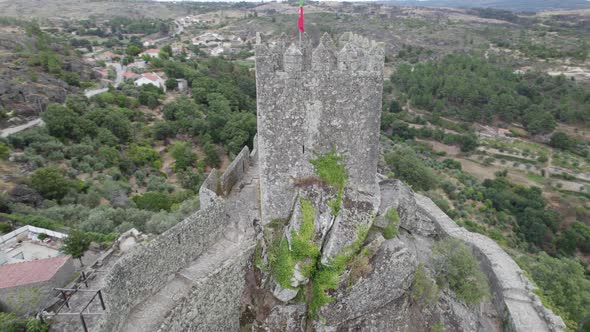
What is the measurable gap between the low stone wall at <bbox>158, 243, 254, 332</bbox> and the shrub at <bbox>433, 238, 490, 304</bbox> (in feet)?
22.3

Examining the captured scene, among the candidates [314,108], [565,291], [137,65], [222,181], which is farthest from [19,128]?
[565,291]

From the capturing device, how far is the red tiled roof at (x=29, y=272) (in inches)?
501

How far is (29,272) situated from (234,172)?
27.8 ft

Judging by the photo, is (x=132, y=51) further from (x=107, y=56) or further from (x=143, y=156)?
(x=143, y=156)

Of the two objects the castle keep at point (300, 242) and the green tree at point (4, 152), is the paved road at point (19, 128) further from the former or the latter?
the castle keep at point (300, 242)

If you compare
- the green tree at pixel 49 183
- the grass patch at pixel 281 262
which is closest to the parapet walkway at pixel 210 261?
the grass patch at pixel 281 262

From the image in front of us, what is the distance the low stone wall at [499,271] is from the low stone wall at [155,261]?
19.5 feet

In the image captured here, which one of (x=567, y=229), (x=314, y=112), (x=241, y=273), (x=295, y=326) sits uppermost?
(x=314, y=112)

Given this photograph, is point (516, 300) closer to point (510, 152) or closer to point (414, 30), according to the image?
point (510, 152)

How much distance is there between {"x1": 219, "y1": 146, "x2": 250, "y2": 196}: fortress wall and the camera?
1351 centimetres

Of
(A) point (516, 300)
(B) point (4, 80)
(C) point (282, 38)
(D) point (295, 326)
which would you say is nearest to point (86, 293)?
(D) point (295, 326)

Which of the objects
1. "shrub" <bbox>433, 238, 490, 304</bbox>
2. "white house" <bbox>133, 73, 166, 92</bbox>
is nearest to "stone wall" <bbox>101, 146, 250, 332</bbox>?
"shrub" <bbox>433, 238, 490, 304</bbox>

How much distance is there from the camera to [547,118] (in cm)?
4900

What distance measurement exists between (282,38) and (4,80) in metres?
38.3
